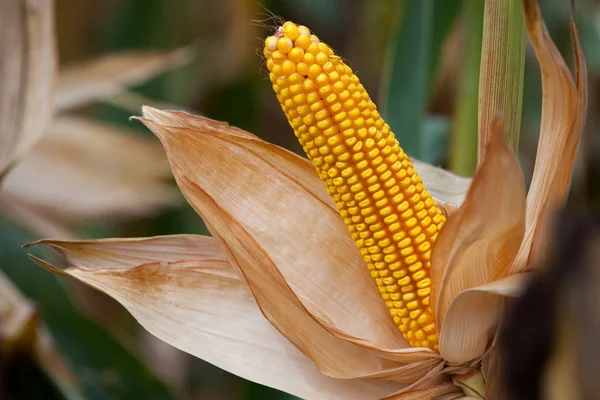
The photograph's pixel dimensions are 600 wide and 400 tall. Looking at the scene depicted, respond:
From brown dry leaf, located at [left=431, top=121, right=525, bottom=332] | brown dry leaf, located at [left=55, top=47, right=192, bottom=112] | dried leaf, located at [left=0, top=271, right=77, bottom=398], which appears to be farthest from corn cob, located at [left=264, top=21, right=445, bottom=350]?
brown dry leaf, located at [left=55, top=47, right=192, bottom=112]

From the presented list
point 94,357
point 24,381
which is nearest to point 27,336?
point 24,381

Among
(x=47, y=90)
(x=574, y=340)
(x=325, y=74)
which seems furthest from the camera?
(x=47, y=90)

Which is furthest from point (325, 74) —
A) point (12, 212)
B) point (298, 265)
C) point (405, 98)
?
point (12, 212)

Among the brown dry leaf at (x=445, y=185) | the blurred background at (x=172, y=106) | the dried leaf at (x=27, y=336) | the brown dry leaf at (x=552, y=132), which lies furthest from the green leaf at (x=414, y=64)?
the dried leaf at (x=27, y=336)

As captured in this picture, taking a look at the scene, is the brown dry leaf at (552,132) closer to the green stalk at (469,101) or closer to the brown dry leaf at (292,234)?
the brown dry leaf at (292,234)

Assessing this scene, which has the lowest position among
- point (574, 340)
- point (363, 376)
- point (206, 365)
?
point (206, 365)

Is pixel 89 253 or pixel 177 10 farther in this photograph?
pixel 177 10

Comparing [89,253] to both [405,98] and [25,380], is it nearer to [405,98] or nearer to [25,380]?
[25,380]

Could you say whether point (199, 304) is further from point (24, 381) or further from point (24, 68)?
point (24, 68)
